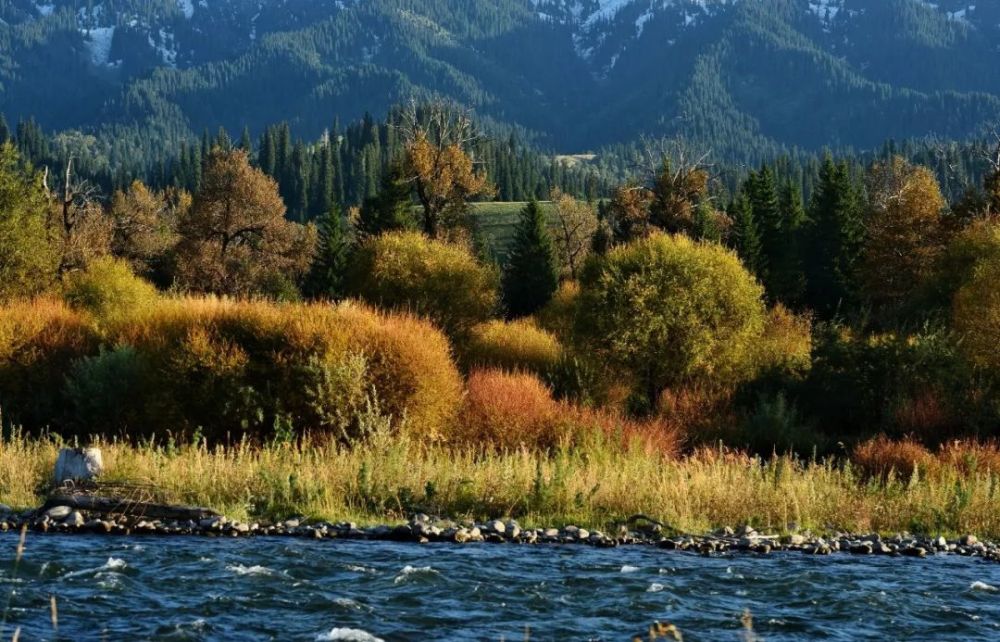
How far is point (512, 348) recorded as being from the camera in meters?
41.4

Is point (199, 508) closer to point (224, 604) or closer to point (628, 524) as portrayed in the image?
point (224, 604)

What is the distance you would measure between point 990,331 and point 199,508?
1055 inches

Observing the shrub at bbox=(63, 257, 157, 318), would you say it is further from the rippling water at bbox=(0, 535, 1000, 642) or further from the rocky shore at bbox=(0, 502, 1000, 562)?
the rippling water at bbox=(0, 535, 1000, 642)

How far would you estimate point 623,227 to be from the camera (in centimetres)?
7888

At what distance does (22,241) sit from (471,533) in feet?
153

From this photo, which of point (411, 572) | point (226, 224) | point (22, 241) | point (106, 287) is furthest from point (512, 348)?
point (226, 224)

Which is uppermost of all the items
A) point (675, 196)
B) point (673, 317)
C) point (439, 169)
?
point (439, 169)

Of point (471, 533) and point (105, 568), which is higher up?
point (105, 568)

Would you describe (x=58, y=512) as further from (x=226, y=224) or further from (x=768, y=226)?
(x=768, y=226)

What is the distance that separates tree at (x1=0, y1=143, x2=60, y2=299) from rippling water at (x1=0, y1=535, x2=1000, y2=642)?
44.1m

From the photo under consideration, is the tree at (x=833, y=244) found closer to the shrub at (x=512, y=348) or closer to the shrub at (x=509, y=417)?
the shrub at (x=512, y=348)

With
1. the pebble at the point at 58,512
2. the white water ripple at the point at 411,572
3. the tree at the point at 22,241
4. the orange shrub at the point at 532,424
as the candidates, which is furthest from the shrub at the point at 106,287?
the white water ripple at the point at 411,572

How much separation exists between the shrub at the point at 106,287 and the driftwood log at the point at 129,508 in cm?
3135

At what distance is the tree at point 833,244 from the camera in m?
85.9
